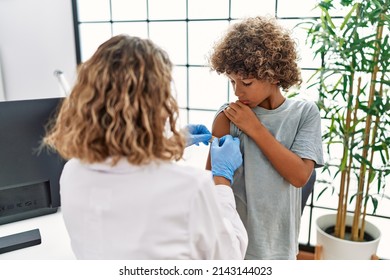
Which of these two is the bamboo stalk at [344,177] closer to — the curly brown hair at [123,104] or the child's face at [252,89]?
the child's face at [252,89]

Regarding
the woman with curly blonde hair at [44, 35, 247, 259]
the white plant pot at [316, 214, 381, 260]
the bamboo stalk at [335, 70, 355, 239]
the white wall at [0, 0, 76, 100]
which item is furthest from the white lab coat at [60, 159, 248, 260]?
the white wall at [0, 0, 76, 100]

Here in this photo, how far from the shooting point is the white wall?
2930 millimetres

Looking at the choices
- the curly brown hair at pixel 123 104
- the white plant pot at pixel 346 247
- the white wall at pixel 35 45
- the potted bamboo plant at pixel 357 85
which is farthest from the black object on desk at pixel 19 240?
the white wall at pixel 35 45

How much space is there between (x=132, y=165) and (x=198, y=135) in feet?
1.85

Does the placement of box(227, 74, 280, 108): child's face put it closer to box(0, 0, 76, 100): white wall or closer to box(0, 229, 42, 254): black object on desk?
box(0, 229, 42, 254): black object on desk

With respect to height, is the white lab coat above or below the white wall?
below

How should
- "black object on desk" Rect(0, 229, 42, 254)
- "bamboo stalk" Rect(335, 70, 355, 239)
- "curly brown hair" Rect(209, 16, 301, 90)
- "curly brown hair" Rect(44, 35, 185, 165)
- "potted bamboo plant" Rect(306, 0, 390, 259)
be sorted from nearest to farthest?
"curly brown hair" Rect(44, 35, 185, 165), "curly brown hair" Rect(209, 16, 301, 90), "black object on desk" Rect(0, 229, 42, 254), "potted bamboo plant" Rect(306, 0, 390, 259), "bamboo stalk" Rect(335, 70, 355, 239)

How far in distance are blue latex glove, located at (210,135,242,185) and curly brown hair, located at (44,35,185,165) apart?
1.21 ft

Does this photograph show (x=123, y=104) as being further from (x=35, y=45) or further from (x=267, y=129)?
(x=35, y=45)

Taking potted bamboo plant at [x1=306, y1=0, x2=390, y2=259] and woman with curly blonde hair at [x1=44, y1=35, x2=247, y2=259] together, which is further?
potted bamboo plant at [x1=306, y1=0, x2=390, y2=259]

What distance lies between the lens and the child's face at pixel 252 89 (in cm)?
114
